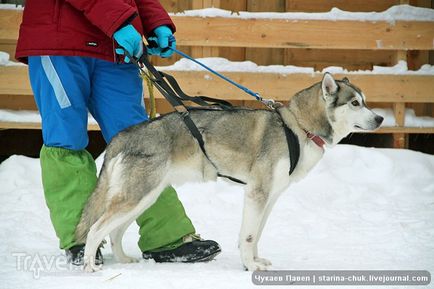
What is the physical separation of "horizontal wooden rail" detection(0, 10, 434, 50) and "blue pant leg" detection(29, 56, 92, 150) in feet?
10.7

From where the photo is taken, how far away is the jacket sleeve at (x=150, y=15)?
14.6ft

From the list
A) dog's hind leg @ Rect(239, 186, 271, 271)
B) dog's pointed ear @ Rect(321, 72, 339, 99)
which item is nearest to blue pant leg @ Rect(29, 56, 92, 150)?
dog's hind leg @ Rect(239, 186, 271, 271)

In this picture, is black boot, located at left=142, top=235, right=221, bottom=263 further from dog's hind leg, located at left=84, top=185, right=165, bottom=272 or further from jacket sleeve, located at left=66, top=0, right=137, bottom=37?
jacket sleeve, located at left=66, top=0, right=137, bottom=37

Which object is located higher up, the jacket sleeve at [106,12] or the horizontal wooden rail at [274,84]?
the jacket sleeve at [106,12]

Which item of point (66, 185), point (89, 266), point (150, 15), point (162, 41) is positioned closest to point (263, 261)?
point (89, 266)

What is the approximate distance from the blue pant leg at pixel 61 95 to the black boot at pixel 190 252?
922 mm

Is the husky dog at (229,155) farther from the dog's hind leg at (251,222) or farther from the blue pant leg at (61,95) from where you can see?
the blue pant leg at (61,95)

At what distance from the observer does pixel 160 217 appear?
4383mm

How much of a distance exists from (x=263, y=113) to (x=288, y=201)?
7.64 ft

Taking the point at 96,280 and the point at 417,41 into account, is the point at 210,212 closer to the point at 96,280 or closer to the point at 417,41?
the point at 96,280

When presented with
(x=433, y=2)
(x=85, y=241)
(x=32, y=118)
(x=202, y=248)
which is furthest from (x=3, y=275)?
(x=433, y=2)

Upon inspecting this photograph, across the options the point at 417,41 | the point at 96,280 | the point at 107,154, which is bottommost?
the point at 96,280

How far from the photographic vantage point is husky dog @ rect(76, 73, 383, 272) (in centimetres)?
400

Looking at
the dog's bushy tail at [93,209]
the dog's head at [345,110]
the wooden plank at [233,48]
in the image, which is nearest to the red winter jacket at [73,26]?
the dog's bushy tail at [93,209]
